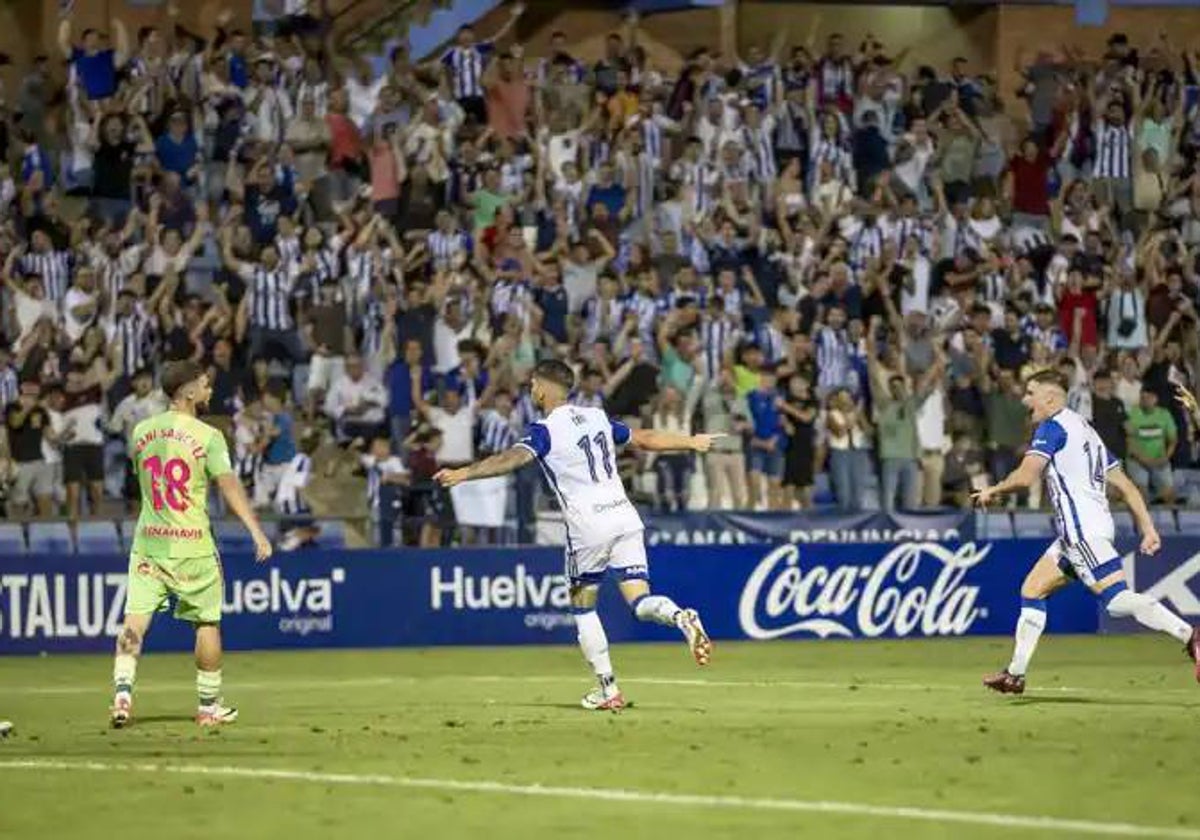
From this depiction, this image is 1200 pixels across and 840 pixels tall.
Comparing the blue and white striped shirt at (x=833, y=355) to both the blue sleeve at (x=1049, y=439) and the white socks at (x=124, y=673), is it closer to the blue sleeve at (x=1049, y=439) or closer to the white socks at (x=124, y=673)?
the blue sleeve at (x=1049, y=439)

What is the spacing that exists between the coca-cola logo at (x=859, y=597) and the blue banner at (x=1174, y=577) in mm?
1696

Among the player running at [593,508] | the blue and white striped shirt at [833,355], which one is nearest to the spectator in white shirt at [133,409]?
the blue and white striped shirt at [833,355]

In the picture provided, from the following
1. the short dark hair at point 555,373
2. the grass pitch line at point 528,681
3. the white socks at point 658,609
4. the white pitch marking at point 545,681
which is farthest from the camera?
the grass pitch line at point 528,681

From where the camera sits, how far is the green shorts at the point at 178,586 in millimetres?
15820

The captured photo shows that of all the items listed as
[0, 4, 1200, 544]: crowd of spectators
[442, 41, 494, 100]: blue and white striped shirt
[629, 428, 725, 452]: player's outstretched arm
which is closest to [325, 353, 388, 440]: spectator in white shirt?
[0, 4, 1200, 544]: crowd of spectators

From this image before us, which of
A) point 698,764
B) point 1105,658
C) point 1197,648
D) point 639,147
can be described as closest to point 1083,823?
point 698,764

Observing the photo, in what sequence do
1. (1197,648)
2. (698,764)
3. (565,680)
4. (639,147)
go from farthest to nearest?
(639,147)
(565,680)
(1197,648)
(698,764)

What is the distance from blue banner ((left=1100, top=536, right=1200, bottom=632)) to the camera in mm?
27547

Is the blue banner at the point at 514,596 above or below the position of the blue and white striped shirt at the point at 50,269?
below

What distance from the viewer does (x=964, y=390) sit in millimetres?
29500

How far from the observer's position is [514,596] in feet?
87.8

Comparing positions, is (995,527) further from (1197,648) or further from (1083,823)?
(1083,823)

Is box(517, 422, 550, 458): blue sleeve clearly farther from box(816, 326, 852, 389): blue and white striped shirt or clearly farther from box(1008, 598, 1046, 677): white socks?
box(816, 326, 852, 389): blue and white striped shirt

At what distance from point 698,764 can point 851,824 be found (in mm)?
2324
